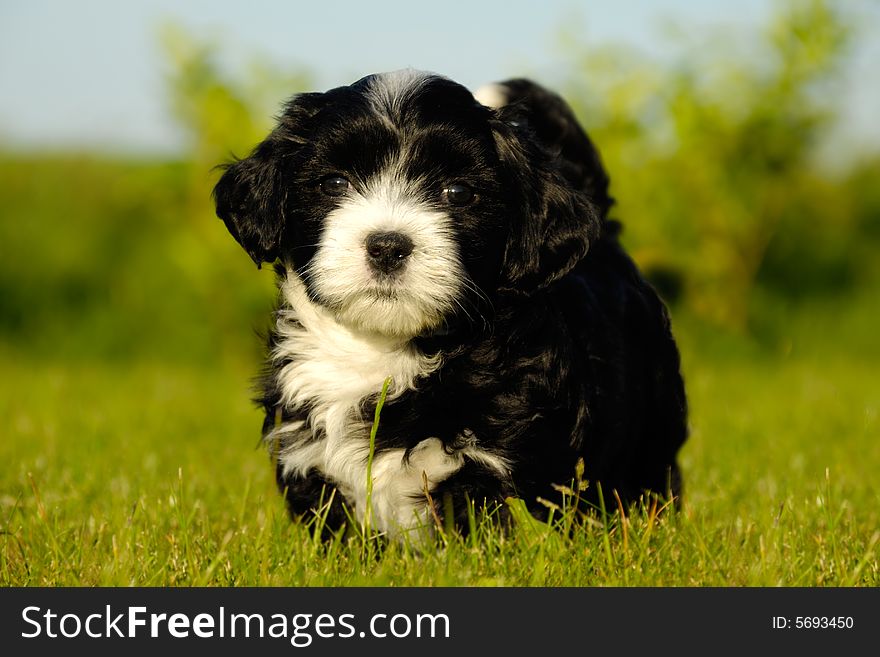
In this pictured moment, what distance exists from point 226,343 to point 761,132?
17.9ft

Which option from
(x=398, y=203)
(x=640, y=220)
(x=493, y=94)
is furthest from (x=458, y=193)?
(x=640, y=220)

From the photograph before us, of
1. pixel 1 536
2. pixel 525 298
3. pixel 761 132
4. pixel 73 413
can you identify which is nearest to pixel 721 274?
pixel 761 132

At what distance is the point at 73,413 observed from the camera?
689cm

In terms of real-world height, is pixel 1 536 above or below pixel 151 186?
below

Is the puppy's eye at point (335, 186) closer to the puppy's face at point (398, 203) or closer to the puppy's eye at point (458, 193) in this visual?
the puppy's face at point (398, 203)

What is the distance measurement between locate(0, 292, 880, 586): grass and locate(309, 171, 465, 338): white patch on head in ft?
2.16

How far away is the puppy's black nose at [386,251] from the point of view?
303cm

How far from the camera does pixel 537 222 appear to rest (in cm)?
338

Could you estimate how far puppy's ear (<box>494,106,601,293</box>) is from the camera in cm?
336

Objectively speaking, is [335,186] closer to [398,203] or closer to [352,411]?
[398,203]

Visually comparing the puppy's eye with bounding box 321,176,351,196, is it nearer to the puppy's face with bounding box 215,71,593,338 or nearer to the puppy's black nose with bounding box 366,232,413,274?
the puppy's face with bounding box 215,71,593,338

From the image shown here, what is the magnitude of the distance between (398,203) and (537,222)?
0.49 m

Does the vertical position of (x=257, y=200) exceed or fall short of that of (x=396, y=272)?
it exceeds it
